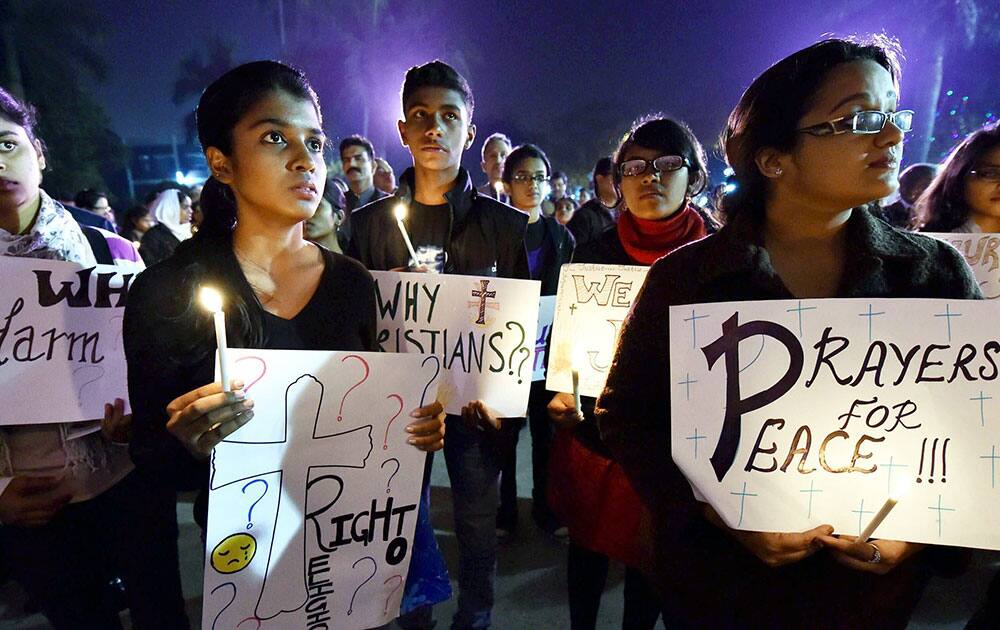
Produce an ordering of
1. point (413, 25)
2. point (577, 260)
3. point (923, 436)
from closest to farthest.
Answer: point (923, 436) → point (577, 260) → point (413, 25)

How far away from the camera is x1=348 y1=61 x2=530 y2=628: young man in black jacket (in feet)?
6.65

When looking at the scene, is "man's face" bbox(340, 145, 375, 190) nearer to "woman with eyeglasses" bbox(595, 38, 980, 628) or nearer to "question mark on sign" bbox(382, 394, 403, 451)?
"question mark on sign" bbox(382, 394, 403, 451)

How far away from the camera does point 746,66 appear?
14336 millimetres

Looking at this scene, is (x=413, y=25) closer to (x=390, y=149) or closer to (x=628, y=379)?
(x=390, y=149)

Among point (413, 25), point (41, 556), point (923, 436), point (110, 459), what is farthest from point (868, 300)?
point (413, 25)

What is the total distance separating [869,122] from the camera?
1.03 m

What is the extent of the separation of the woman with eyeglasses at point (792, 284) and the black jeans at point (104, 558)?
1506 millimetres

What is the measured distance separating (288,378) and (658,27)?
16198mm

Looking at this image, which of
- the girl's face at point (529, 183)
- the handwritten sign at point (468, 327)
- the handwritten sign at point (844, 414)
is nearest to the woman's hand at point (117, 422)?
the handwritten sign at point (468, 327)

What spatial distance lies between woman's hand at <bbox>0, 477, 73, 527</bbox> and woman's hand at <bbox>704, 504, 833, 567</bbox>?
1.84 m

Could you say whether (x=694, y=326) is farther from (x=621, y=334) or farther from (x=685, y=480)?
(x=685, y=480)

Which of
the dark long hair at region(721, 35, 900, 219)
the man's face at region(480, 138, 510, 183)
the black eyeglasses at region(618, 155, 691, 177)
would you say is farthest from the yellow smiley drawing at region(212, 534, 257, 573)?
the man's face at region(480, 138, 510, 183)

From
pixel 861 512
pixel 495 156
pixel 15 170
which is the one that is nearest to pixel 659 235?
pixel 861 512

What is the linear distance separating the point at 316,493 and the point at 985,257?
7.93ft
